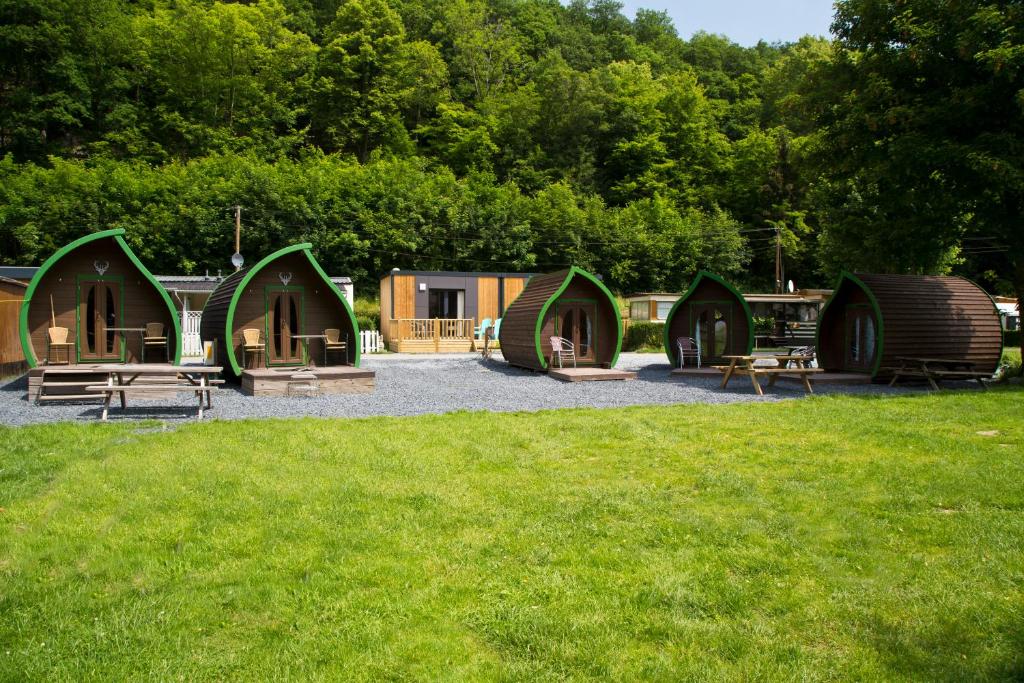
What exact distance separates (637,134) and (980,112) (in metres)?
41.5

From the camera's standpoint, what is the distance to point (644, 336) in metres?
32.9

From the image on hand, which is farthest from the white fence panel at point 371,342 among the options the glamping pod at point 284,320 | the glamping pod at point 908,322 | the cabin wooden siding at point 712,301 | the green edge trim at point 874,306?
the green edge trim at point 874,306

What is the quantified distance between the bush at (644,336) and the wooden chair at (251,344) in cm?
1935

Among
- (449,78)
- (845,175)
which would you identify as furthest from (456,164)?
(845,175)

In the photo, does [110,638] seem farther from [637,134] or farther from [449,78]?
[449,78]

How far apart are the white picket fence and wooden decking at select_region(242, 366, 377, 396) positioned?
1301cm

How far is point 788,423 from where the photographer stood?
1063 cm

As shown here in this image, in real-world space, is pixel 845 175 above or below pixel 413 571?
above

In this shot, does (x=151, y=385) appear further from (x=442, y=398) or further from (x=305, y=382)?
(x=442, y=398)

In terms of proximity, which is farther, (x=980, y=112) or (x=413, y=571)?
(x=980, y=112)

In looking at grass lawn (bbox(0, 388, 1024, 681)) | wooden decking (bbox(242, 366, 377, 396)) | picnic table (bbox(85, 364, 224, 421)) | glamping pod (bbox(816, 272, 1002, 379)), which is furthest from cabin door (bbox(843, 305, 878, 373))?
picnic table (bbox(85, 364, 224, 421))

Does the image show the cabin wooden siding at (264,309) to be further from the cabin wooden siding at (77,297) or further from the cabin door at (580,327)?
the cabin door at (580,327)

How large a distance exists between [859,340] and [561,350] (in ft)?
23.9

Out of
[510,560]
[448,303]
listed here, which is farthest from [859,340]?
[448,303]
